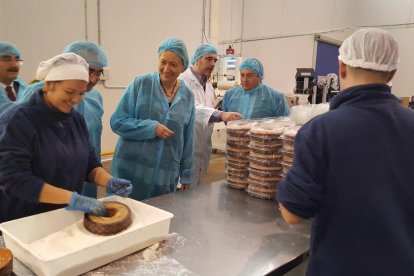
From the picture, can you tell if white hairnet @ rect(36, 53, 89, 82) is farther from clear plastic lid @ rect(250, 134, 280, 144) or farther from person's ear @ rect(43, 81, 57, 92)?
clear plastic lid @ rect(250, 134, 280, 144)

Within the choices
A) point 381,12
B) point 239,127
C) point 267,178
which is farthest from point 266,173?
point 381,12

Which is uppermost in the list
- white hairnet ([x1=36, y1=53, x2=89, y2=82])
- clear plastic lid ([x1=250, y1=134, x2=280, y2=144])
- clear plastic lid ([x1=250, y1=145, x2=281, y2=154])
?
white hairnet ([x1=36, y1=53, x2=89, y2=82])

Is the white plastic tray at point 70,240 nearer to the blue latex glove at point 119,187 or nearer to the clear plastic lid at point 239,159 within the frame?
the blue latex glove at point 119,187

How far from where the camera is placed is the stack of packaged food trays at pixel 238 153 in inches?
65.4

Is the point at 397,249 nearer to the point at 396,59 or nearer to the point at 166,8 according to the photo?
the point at 396,59

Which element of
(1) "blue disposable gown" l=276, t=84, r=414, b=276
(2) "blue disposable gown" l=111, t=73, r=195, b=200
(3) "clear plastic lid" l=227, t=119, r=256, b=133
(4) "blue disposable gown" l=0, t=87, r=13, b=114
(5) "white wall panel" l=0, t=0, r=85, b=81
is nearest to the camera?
(1) "blue disposable gown" l=276, t=84, r=414, b=276

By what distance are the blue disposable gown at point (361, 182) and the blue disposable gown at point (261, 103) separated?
5.20 ft

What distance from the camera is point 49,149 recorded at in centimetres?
112

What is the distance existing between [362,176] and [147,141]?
3.91 ft

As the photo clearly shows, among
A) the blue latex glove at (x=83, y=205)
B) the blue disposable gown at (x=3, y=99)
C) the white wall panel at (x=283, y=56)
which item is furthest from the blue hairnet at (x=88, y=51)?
the white wall panel at (x=283, y=56)

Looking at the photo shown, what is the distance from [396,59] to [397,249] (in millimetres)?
499

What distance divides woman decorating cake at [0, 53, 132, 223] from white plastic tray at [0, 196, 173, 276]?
0.07 m

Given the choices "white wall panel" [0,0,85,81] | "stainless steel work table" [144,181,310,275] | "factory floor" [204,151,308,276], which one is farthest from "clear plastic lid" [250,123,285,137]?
"white wall panel" [0,0,85,81]

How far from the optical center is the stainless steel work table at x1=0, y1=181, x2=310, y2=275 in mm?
970
